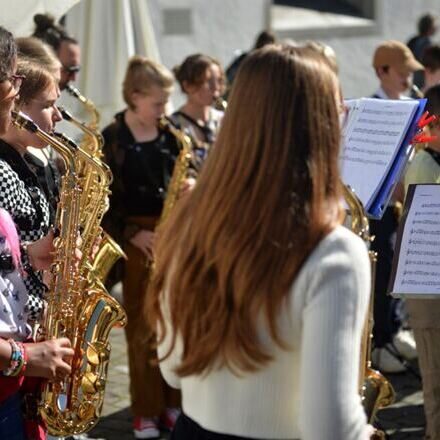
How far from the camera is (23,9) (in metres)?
4.24

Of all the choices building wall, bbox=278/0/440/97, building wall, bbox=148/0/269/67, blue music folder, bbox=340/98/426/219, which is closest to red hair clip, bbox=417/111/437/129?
blue music folder, bbox=340/98/426/219

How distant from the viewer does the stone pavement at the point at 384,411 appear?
5012 mm

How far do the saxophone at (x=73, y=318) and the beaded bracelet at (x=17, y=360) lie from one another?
0.28 metres

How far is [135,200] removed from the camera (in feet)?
16.5

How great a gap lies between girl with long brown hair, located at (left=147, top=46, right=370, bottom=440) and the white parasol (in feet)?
7.85

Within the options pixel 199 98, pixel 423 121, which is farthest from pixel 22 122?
pixel 199 98

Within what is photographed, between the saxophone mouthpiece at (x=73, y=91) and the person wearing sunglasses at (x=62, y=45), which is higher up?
the person wearing sunglasses at (x=62, y=45)

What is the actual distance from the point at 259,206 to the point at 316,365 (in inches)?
12.7

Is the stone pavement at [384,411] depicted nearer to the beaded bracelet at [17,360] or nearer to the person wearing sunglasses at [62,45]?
the person wearing sunglasses at [62,45]

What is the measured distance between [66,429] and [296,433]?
1179 mm

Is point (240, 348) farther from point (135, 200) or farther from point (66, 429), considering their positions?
point (135, 200)

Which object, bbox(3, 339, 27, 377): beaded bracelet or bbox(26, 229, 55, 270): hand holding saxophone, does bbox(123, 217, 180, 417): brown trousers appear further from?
bbox(3, 339, 27, 377): beaded bracelet

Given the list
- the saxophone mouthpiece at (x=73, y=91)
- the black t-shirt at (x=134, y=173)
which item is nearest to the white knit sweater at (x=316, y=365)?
the black t-shirt at (x=134, y=173)

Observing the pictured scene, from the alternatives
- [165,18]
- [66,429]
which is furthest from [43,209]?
[165,18]
